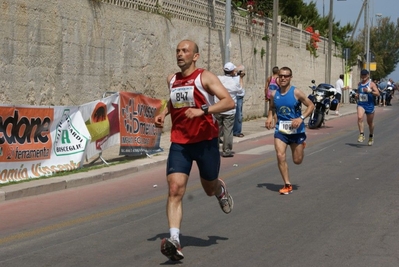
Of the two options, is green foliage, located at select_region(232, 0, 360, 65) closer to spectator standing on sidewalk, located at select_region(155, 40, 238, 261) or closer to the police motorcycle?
the police motorcycle

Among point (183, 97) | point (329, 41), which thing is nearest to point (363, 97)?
point (183, 97)

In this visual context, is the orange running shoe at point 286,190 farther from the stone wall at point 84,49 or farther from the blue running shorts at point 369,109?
the blue running shorts at point 369,109

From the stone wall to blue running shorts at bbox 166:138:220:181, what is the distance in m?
7.58

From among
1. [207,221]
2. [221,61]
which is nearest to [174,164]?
[207,221]

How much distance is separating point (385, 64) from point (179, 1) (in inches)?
3169

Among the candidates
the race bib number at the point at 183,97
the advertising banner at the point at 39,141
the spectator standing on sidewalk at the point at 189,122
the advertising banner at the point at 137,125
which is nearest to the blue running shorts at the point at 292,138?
the advertising banner at the point at 39,141

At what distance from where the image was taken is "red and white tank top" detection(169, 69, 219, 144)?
7566 mm

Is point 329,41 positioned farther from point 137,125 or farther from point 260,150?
point 137,125

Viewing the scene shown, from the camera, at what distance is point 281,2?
4606 cm

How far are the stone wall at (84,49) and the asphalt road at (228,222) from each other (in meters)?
2.99

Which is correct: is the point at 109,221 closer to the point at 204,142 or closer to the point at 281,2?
the point at 204,142

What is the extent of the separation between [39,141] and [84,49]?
5.17 m

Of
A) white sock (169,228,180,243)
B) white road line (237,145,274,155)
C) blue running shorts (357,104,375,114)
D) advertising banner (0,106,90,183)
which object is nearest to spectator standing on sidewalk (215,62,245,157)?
white road line (237,145,274,155)

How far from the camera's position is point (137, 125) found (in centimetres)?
1566
